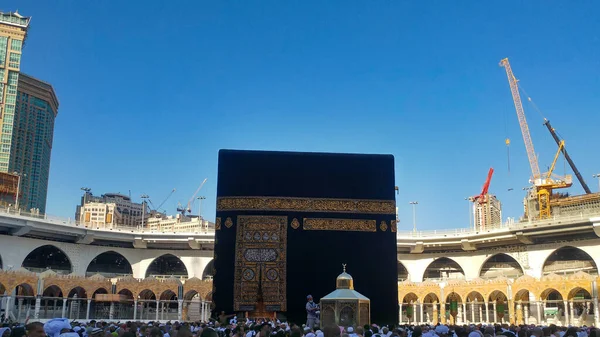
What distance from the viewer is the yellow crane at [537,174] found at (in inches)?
1724

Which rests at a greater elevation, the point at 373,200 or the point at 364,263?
the point at 373,200

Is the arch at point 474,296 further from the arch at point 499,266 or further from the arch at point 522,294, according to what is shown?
the arch at point 522,294

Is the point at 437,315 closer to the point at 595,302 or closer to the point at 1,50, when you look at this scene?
the point at 595,302

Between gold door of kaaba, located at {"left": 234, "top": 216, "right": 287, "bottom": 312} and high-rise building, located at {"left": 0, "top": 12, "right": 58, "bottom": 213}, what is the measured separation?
40722 mm

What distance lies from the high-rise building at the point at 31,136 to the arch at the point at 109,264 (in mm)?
21045

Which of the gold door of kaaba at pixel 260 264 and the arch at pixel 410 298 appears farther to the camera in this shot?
the arch at pixel 410 298

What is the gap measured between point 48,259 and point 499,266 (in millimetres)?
30252

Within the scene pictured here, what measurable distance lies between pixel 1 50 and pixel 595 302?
166ft

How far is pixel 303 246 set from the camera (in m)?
19.1

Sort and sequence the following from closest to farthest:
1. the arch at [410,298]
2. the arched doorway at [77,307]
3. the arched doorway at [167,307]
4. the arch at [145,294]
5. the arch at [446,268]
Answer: the arched doorway at [77,307], the arched doorway at [167,307], the arch at [410,298], the arch at [145,294], the arch at [446,268]

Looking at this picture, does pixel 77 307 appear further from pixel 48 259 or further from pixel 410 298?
pixel 410 298

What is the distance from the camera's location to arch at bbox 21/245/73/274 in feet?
128

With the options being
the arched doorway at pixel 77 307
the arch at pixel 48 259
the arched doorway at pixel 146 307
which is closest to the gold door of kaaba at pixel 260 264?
the arched doorway at pixel 77 307

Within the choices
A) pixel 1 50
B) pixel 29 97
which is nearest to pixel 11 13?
pixel 1 50
